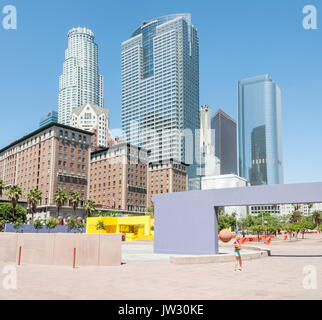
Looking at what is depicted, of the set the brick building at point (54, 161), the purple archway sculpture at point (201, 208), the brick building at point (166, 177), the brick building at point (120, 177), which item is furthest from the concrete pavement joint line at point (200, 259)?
the brick building at point (166, 177)

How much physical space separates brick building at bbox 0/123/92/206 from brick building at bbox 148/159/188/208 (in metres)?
52.6

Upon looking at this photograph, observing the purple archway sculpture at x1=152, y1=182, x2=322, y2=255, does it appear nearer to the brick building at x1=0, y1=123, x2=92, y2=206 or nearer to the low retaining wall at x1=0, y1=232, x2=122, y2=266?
the low retaining wall at x1=0, y1=232, x2=122, y2=266

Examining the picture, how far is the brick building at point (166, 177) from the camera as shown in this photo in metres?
170

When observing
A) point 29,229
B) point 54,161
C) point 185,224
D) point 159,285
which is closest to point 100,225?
point 29,229

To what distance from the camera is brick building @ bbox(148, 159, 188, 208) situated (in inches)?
6708

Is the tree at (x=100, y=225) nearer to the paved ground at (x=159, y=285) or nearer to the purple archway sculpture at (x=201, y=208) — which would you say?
the purple archway sculpture at (x=201, y=208)

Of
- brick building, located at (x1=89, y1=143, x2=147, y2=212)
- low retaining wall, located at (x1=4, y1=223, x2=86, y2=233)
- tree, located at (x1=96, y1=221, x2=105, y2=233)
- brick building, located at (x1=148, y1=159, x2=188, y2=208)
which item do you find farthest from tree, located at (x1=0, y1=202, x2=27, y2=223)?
brick building, located at (x1=148, y1=159, x2=188, y2=208)

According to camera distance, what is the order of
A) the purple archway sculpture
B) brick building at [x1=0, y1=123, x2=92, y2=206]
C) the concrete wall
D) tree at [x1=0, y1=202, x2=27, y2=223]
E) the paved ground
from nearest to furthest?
the paved ground
the purple archway sculpture
the concrete wall
tree at [x1=0, y1=202, x2=27, y2=223]
brick building at [x1=0, y1=123, x2=92, y2=206]

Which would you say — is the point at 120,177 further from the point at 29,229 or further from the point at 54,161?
the point at 29,229

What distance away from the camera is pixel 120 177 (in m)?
148

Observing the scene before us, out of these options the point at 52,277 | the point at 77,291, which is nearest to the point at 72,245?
the point at 52,277

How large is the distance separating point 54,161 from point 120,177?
3949cm
